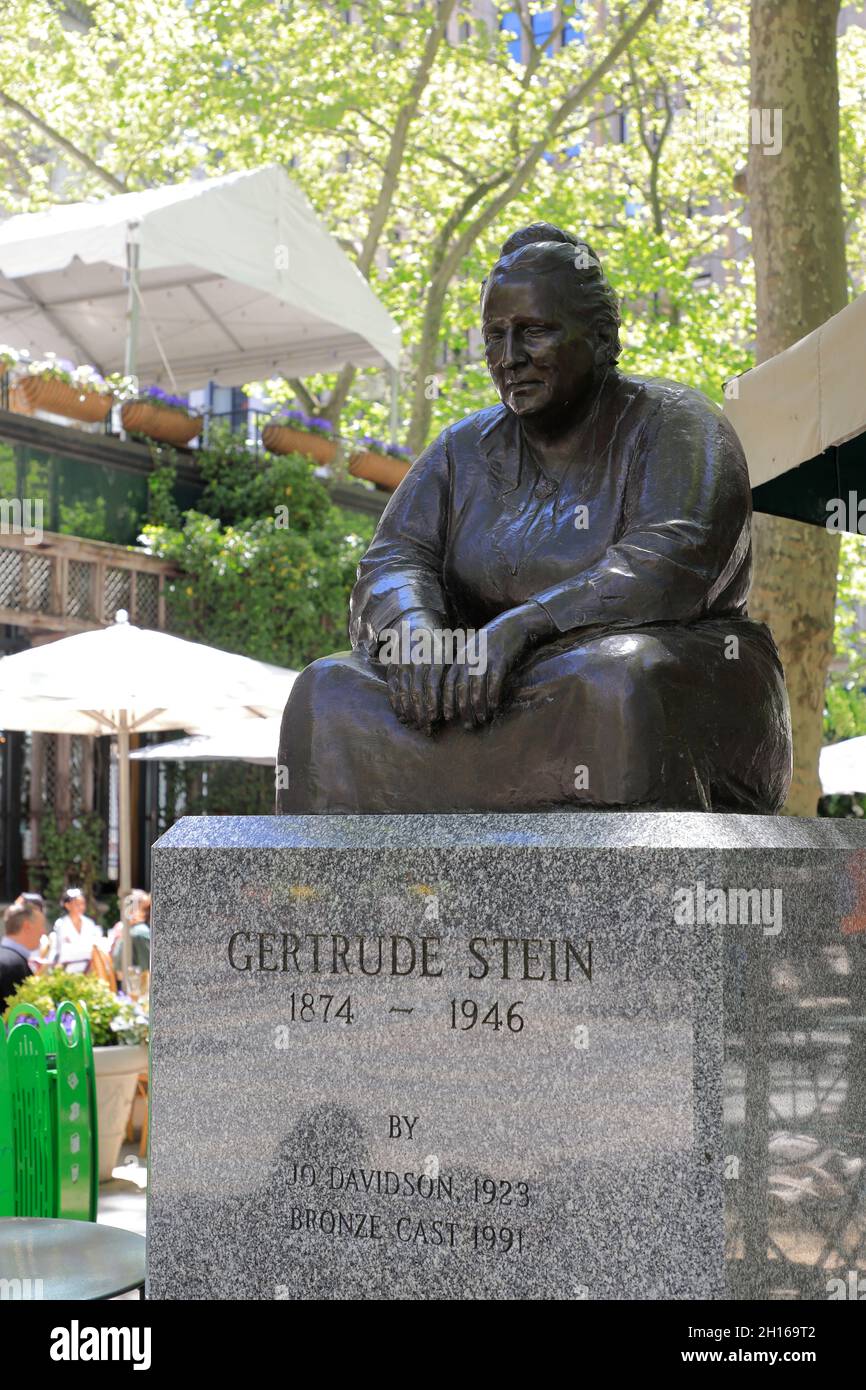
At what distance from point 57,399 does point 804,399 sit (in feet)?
39.6

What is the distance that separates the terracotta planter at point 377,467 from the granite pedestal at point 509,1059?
1745cm

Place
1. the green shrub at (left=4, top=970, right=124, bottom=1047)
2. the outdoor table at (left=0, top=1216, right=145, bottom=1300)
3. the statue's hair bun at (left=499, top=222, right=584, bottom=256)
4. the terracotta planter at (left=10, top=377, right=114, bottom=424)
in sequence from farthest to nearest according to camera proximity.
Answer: the terracotta planter at (left=10, top=377, right=114, bottom=424) < the green shrub at (left=4, top=970, right=124, bottom=1047) < the statue's hair bun at (left=499, top=222, right=584, bottom=256) < the outdoor table at (left=0, top=1216, right=145, bottom=1300)

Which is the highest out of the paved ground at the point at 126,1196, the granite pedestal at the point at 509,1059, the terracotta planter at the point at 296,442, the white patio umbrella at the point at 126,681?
the terracotta planter at the point at 296,442

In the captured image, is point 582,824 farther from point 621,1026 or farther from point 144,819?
point 144,819

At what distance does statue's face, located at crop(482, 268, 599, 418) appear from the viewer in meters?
4.15

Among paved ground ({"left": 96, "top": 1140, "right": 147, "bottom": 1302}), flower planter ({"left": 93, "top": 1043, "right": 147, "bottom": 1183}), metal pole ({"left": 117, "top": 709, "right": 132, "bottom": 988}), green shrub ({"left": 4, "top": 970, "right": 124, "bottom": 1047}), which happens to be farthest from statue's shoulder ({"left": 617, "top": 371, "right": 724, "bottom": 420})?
metal pole ({"left": 117, "top": 709, "right": 132, "bottom": 988})

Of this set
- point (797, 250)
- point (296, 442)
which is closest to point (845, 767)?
point (797, 250)

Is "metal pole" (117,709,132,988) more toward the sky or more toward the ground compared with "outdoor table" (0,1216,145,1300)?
more toward the sky

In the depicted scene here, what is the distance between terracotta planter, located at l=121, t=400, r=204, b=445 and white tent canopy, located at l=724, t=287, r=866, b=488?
12078 millimetres

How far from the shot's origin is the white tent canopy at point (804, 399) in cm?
585

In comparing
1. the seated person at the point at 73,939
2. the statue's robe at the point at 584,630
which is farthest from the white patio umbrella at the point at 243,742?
the statue's robe at the point at 584,630

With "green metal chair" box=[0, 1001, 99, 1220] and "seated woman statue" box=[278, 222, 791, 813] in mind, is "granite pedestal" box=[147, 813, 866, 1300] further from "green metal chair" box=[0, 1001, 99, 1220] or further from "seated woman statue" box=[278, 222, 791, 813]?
"green metal chair" box=[0, 1001, 99, 1220]

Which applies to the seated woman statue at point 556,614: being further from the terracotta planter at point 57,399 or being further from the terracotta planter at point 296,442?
the terracotta planter at point 296,442

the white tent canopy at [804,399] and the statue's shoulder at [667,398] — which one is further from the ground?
the white tent canopy at [804,399]
